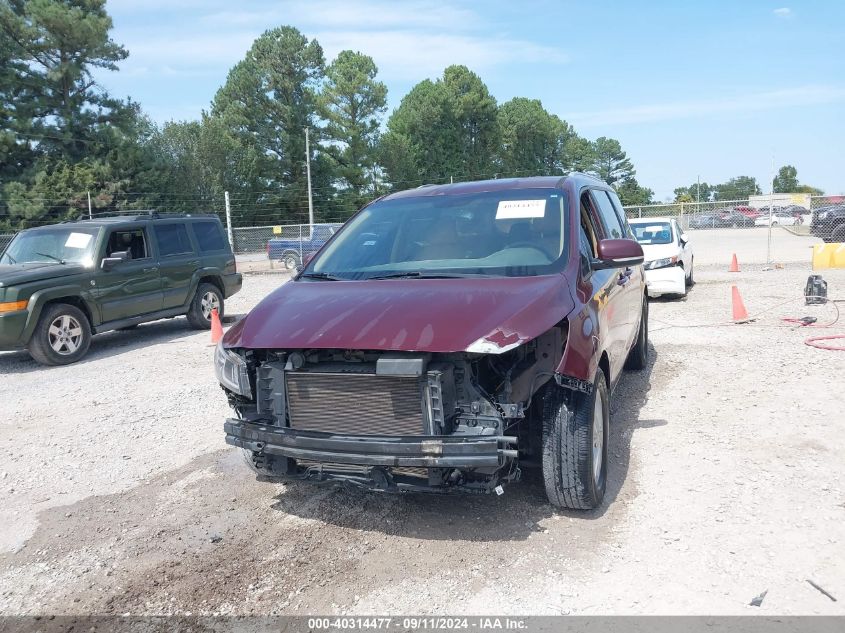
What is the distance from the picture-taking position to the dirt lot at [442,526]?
318cm

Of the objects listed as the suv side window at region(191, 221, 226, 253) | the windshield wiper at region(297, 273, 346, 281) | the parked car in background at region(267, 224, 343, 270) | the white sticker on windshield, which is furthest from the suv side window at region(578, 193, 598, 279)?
the parked car in background at region(267, 224, 343, 270)

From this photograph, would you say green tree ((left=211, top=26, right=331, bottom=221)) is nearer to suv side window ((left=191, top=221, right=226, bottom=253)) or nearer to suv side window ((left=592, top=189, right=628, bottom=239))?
suv side window ((left=191, top=221, right=226, bottom=253))

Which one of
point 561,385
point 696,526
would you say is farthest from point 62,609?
point 696,526

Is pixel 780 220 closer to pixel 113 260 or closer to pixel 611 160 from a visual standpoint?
pixel 113 260

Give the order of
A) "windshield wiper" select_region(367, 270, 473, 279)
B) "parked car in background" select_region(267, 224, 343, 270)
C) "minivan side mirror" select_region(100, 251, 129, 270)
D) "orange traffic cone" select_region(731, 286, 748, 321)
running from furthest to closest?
"parked car in background" select_region(267, 224, 343, 270) < "orange traffic cone" select_region(731, 286, 748, 321) < "minivan side mirror" select_region(100, 251, 129, 270) < "windshield wiper" select_region(367, 270, 473, 279)

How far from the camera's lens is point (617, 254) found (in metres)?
4.30

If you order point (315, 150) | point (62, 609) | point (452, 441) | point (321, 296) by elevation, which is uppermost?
point (315, 150)

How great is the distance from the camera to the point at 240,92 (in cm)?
5109

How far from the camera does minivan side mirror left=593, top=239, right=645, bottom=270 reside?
4309 mm

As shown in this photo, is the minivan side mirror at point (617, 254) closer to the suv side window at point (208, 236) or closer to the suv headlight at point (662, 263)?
the suv headlight at point (662, 263)

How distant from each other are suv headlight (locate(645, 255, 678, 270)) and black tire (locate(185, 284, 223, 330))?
25.5 feet

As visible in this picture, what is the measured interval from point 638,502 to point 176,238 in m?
9.23

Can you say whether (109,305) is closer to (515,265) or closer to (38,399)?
(38,399)

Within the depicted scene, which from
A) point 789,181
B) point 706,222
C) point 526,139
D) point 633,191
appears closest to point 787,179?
point 789,181
